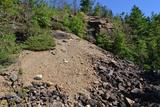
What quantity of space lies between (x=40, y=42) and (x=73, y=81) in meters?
4.61

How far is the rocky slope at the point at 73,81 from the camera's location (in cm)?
2120

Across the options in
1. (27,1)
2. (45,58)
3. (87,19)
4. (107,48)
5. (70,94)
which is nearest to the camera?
(70,94)

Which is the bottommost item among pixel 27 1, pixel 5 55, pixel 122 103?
pixel 122 103

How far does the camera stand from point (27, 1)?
33625 mm

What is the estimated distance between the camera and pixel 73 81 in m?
23.3

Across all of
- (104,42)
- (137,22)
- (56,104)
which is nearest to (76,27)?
(104,42)

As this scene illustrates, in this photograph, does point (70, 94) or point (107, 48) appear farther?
point (107, 48)

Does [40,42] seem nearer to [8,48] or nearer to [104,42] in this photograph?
[8,48]

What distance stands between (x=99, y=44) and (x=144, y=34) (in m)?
7.66

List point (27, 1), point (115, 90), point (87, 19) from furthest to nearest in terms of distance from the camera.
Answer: point (87, 19), point (27, 1), point (115, 90)

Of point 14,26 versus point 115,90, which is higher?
point 14,26

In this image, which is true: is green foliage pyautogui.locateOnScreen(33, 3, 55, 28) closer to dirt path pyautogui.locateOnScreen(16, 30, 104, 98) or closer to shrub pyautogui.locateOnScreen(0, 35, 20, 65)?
dirt path pyautogui.locateOnScreen(16, 30, 104, 98)

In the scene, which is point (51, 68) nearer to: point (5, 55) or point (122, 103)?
point (5, 55)

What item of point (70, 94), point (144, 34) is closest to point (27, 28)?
point (70, 94)
